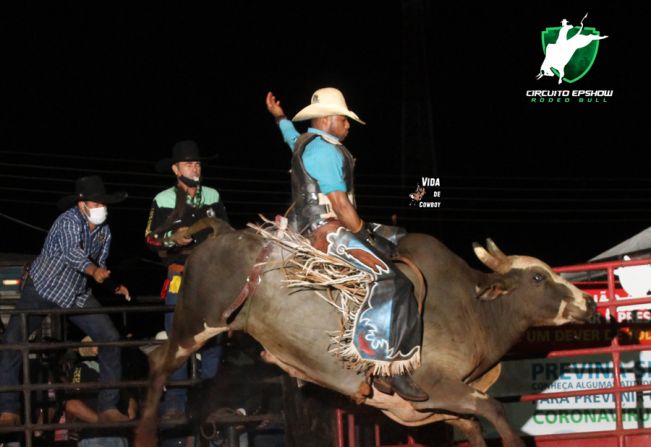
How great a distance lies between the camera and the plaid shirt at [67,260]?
775 cm

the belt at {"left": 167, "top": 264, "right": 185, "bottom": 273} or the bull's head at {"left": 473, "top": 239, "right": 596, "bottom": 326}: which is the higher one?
the belt at {"left": 167, "top": 264, "right": 185, "bottom": 273}

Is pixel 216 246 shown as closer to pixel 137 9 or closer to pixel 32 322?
pixel 32 322

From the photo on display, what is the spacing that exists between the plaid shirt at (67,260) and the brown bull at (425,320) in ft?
2.96

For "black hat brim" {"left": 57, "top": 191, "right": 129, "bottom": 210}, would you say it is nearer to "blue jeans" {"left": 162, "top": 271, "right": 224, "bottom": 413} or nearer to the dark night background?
"blue jeans" {"left": 162, "top": 271, "right": 224, "bottom": 413}

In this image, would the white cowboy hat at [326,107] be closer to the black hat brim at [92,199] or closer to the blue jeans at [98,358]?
the black hat brim at [92,199]


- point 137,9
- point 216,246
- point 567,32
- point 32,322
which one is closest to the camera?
point 216,246

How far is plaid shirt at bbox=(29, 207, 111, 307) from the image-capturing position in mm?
7750

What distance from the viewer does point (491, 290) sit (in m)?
7.19

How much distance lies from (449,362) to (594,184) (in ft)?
57.7

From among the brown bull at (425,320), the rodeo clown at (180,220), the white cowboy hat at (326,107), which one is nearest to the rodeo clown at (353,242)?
the white cowboy hat at (326,107)

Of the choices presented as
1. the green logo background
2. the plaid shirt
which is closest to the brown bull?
the plaid shirt

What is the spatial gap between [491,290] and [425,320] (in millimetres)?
558

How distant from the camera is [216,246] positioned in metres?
7.25

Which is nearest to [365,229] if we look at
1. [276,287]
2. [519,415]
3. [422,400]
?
[276,287]
